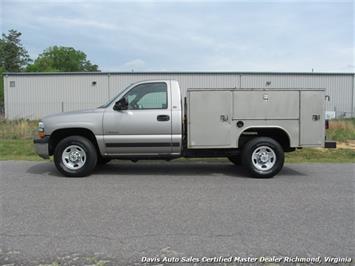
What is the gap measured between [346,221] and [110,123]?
16.1 ft

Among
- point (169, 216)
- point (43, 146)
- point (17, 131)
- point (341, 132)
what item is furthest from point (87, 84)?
point (169, 216)

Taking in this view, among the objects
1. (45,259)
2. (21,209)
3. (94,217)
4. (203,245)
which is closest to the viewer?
(45,259)

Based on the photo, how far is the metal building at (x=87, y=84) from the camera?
120 feet

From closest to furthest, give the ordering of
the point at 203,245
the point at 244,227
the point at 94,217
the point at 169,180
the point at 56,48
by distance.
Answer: the point at 203,245 → the point at 244,227 → the point at 94,217 → the point at 169,180 → the point at 56,48

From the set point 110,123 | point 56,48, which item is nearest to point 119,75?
point 110,123

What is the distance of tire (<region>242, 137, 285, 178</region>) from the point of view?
26.8 ft

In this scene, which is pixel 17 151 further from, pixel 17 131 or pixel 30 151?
pixel 17 131

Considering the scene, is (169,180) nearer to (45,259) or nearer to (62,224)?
(62,224)

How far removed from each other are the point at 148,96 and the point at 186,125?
102 centimetres

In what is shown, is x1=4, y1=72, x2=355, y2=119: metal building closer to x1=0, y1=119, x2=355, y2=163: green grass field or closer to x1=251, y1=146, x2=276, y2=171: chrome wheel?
x1=0, y1=119, x2=355, y2=163: green grass field

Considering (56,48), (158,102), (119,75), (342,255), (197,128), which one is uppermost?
(56,48)

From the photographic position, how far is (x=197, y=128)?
8148 millimetres

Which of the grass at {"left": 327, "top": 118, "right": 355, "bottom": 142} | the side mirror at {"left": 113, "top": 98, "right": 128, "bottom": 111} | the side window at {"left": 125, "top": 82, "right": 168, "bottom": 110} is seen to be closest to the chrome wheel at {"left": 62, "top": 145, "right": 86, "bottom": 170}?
the side mirror at {"left": 113, "top": 98, "right": 128, "bottom": 111}

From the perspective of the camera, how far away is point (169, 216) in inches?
210
